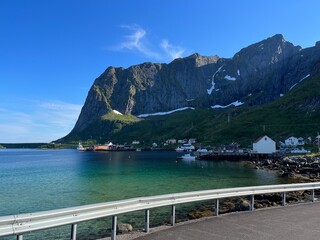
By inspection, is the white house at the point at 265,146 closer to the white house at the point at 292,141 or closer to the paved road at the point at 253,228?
the white house at the point at 292,141

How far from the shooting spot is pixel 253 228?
40.6 ft

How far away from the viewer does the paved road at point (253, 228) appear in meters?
11.1

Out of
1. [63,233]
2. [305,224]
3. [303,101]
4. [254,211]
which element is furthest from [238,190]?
[303,101]

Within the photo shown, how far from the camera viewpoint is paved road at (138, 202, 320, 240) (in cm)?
1112

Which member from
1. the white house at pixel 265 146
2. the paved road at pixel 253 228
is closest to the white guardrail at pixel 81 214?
the paved road at pixel 253 228

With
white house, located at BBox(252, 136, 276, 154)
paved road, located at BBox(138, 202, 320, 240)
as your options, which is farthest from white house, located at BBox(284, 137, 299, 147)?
paved road, located at BBox(138, 202, 320, 240)

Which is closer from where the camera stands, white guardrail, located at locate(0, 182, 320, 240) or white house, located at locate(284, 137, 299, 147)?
white guardrail, located at locate(0, 182, 320, 240)

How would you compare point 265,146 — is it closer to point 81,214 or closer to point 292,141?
point 292,141

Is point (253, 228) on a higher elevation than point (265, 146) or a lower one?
lower

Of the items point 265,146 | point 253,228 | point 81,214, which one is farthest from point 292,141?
point 81,214

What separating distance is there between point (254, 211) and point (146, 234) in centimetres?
695

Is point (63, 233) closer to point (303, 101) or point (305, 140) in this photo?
point (305, 140)

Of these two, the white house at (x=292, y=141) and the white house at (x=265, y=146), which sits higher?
the white house at (x=292, y=141)

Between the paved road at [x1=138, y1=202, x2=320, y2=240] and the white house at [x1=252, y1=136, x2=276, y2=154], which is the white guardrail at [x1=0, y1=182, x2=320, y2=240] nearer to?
the paved road at [x1=138, y1=202, x2=320, y2=240]
